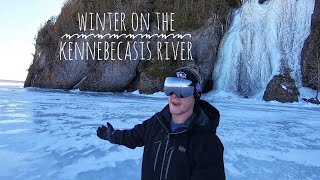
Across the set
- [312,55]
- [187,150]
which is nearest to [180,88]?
[187,150]

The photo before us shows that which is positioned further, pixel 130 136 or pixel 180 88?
pixel 130 136

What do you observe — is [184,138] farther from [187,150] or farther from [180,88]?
[180,88]

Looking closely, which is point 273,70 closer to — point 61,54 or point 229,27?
point 229,27

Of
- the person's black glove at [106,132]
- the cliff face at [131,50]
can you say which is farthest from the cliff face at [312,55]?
the person's black glove at [106,132]

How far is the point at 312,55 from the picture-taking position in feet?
65.7

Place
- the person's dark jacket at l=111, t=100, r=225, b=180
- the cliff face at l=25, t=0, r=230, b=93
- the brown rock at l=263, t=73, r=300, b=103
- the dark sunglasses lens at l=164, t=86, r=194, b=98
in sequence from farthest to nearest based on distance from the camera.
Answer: the cliff face at l=25, t=0, r=230, b=93, the brown rock at l=263, t=73, r=300, b=103, the dark sunglasses lens at l=164, t=86, r=194, b=98, the person's dark jacket at l=111, t=100, r=225, b=180

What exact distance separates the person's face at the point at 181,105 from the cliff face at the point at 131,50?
2057cm

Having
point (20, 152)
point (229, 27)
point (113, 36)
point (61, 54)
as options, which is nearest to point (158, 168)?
point (20, 152)

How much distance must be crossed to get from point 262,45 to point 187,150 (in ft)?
70.0

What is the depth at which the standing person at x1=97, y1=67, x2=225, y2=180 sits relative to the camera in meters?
1.86

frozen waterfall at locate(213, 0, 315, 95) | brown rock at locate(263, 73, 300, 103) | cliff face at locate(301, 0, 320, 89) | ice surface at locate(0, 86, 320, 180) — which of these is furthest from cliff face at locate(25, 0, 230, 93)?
ice surface at locate(0, 86, 320, 180)

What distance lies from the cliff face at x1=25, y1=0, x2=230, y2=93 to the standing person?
2054 centimetres

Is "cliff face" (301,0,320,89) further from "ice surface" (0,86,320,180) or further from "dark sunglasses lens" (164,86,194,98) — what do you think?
"dark sunglasses lens" (164,86,194,98)

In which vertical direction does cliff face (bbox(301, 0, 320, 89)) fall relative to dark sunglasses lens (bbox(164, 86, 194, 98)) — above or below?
above
